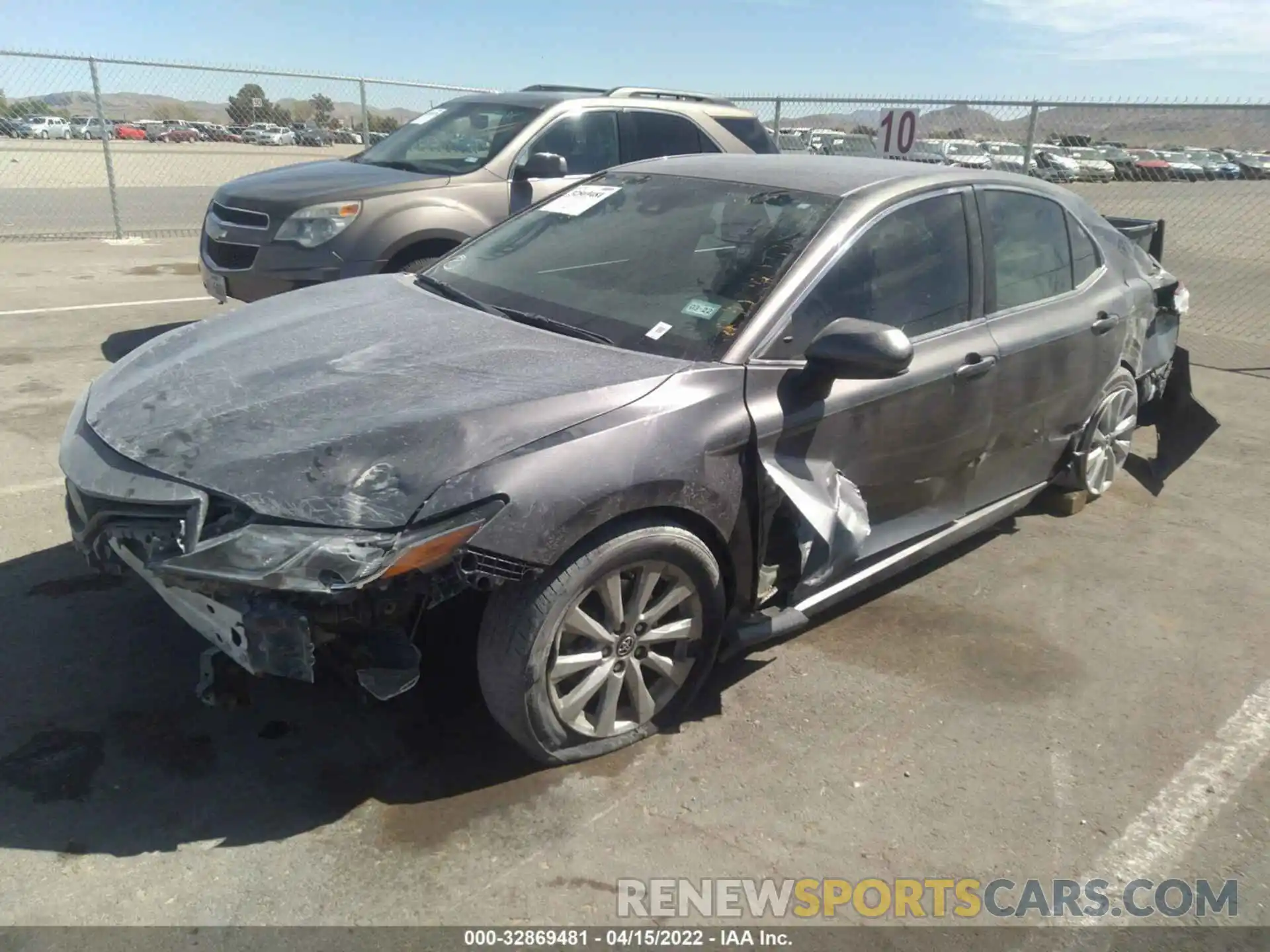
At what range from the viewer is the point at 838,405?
330 centimetres

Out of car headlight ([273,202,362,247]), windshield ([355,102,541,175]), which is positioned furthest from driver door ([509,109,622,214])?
car headlight ([273,202,362,247])

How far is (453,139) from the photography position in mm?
7777

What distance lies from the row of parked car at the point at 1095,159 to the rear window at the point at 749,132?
1277mm

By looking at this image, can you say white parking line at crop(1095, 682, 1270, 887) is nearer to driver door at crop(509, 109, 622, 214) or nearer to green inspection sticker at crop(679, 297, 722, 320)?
green inspection sticker at crop(679, 297, 722, 320)

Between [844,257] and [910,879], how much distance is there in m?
2.00

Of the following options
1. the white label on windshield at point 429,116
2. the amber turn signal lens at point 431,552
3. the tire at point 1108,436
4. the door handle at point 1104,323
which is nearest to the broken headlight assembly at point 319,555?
the amber turn signal lens at point 431,552

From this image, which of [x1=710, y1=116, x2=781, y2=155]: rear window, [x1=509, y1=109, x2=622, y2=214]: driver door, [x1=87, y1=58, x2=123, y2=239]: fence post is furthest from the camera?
[x1=87, y1=58, x2=123, y2=239]: fence post

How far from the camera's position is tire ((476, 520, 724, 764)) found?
2.71 m

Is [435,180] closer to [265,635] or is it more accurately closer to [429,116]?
[429,116]

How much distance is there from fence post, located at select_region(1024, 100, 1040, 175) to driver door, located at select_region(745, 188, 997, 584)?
7.36 meters

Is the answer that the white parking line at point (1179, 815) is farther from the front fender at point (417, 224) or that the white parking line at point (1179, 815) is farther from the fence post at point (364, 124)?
the fence post at point (364, 124)

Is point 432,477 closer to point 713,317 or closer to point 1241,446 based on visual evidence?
point 713,317

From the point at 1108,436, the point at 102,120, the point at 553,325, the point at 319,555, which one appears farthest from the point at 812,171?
the point at 102,120

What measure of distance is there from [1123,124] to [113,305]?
9.91 m
